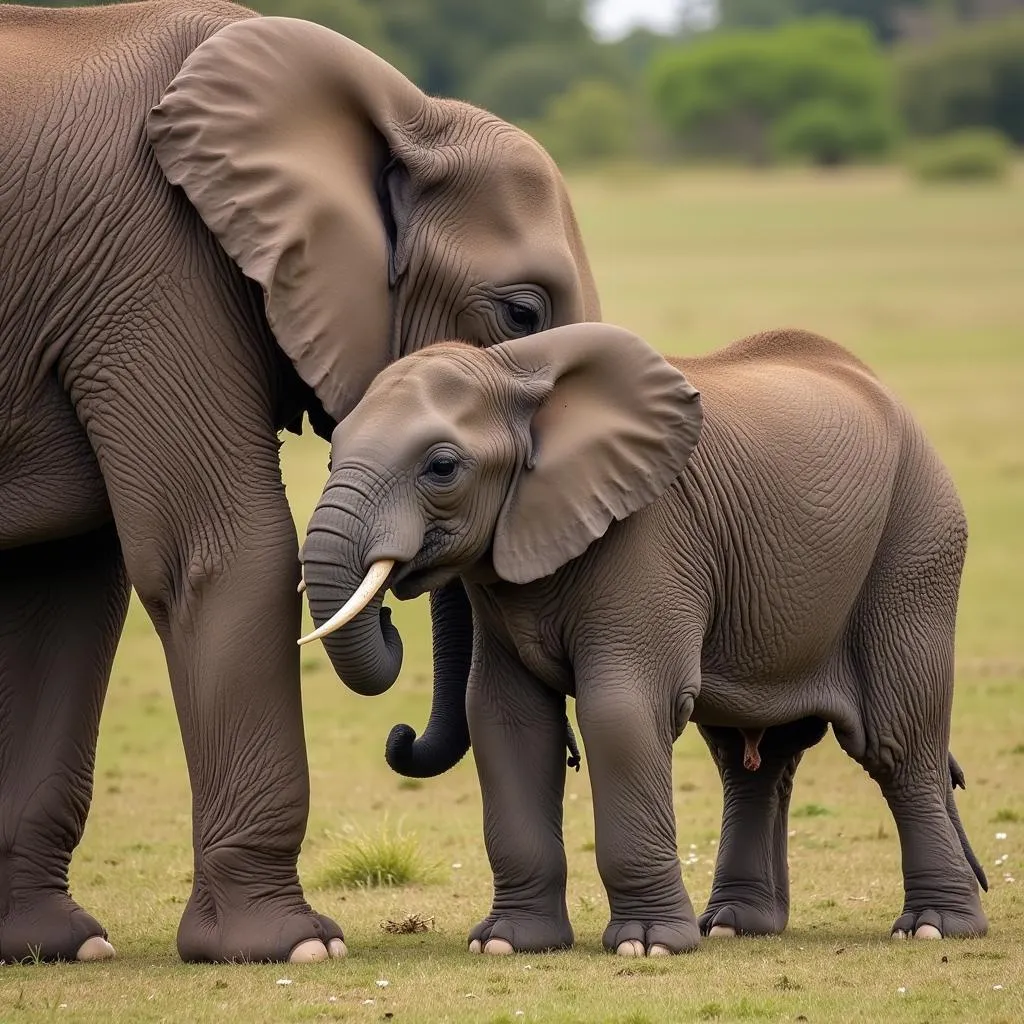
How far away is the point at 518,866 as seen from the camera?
295 inches

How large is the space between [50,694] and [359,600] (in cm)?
185

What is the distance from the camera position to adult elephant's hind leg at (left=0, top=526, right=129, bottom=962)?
8.01 meters

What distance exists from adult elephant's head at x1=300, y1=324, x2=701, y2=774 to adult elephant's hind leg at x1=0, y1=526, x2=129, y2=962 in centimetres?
143

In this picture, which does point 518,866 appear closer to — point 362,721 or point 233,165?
point 233,165

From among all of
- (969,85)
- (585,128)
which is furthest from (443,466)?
(969,85)

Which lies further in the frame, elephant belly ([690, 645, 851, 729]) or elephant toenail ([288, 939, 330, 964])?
elephant belly ([690, 645, 851, 729])

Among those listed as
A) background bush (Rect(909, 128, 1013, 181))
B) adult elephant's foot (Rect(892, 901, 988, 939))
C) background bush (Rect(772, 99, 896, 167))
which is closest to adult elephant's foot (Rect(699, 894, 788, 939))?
adult elephant's foot (Rect(892, 901, 988, 939))

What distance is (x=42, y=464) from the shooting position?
7.33 metres

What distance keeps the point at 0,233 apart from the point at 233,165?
2.43 ft

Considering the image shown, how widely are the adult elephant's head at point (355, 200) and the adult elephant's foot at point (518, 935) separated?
1.70 m

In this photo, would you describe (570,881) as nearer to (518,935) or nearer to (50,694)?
(518,935)

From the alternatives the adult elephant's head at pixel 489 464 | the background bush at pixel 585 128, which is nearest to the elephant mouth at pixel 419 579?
the adult elephant's head at pixel 489 464

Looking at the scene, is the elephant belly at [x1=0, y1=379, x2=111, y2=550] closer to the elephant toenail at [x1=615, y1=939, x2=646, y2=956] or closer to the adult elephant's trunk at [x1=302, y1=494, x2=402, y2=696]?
the adult elephant's trunk at [x1=302, y1=494, x2=402, y2=696]

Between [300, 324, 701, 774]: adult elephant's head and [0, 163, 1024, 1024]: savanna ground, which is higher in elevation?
[300, 324, 701, 774]: adult elephant's head
